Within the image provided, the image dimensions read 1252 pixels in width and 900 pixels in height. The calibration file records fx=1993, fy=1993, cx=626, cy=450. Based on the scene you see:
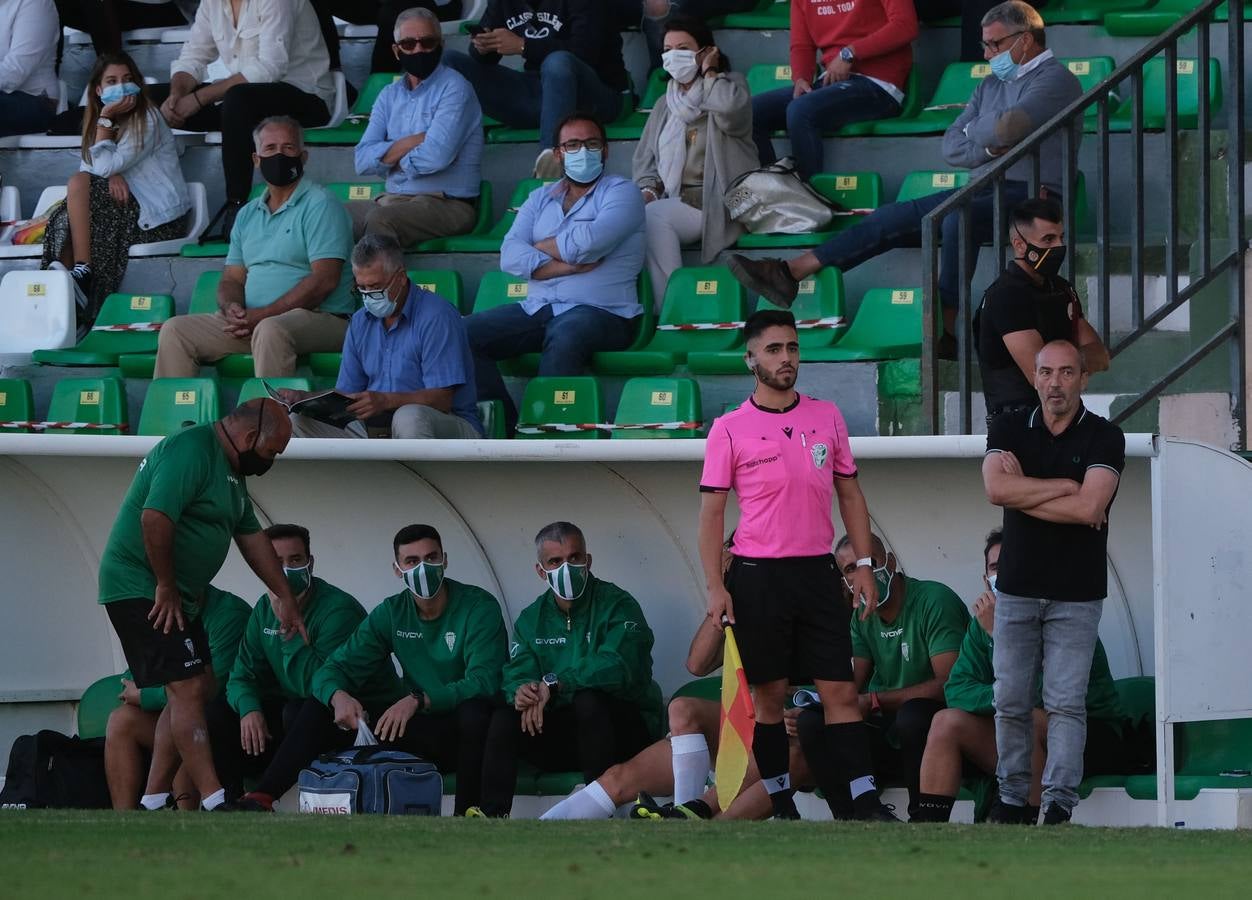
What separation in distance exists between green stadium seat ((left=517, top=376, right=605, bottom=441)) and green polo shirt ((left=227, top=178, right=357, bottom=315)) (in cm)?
134

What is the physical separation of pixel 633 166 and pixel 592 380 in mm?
1930

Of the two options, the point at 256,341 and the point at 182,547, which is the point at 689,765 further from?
the point at 256,341

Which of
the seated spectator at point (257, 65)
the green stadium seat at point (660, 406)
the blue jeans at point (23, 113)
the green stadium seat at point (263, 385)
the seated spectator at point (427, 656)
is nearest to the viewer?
the seated spectator at point (427, 656)

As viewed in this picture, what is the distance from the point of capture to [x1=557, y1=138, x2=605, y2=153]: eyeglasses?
28.2 feet

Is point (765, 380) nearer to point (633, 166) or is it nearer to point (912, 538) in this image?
point (912, 538)

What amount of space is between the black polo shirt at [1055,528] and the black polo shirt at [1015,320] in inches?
21.5

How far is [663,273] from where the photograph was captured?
8844 millimetres

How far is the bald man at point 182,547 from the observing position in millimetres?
6648

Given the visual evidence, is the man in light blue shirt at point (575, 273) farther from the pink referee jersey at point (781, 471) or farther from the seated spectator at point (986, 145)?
the pink referee jersey at point (781, 471)

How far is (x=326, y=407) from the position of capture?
24.8 feet

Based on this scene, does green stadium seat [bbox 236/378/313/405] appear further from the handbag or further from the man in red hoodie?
the man in red hoodie

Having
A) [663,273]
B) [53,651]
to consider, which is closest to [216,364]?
[53,651]

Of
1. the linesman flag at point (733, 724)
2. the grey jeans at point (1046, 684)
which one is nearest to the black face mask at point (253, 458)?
the linesman flag at point (733, 724)

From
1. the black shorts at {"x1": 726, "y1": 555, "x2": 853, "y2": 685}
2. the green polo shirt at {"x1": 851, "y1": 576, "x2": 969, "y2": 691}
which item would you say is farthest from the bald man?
the green polo shirt at {"x1": 851, "y1": 576, "x2": 969, "y2": 691}
